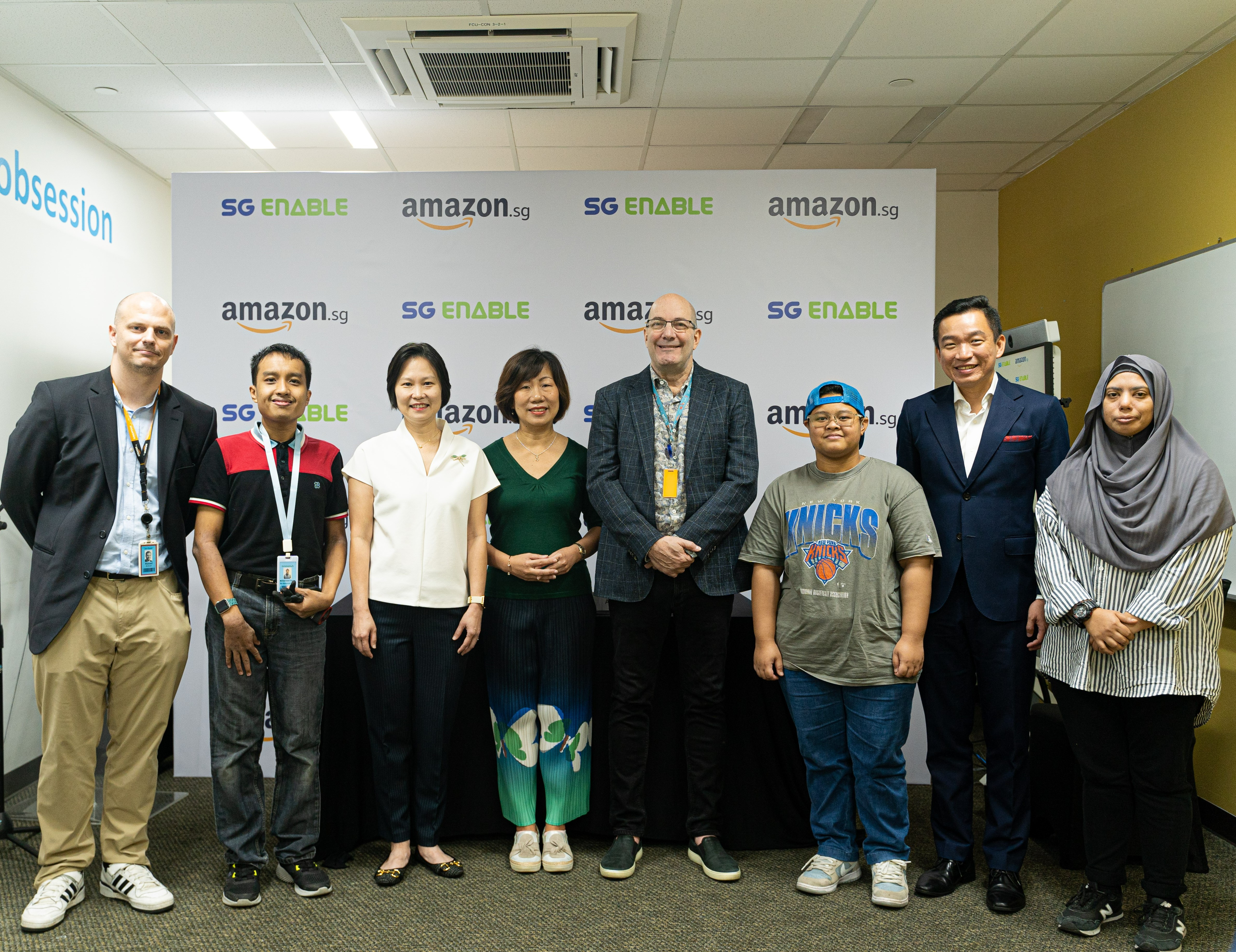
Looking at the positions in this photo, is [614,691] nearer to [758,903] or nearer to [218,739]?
[758,903]

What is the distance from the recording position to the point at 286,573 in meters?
2.35

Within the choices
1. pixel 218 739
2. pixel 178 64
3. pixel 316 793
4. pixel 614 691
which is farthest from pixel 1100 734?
pixel 178 64

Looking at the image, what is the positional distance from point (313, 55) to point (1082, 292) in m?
4.03

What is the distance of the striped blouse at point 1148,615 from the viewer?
2.09 m

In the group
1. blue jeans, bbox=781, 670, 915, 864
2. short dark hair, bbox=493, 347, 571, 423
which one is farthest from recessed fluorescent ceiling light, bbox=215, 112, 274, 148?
blue jeans, bbox=781, 670, 915, 864

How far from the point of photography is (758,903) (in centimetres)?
238

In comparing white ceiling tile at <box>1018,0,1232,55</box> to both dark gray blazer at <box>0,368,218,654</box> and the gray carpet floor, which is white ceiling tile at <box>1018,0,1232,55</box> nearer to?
the gray carpet floor

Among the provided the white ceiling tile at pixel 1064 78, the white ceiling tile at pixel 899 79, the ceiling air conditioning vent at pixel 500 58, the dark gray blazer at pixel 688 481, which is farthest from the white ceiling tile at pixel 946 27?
the dark gray blazer at pixel 688 481

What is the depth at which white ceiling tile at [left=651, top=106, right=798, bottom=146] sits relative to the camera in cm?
412

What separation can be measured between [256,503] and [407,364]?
1.99 ft

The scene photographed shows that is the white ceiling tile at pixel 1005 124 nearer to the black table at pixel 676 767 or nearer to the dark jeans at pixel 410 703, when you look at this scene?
the black table at pixel 676 767

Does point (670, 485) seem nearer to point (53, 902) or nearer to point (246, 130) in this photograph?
point (53, 902)

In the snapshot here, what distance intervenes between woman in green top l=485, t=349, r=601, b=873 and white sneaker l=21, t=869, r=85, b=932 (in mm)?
1252

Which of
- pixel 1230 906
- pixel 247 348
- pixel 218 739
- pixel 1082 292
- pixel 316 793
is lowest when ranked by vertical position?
pixel 1230 906
